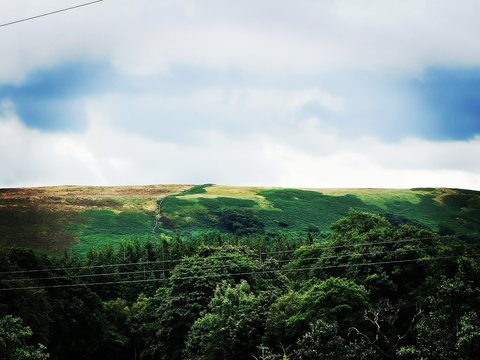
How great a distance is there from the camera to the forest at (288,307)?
42.7 meters

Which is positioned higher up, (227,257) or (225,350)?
(227,257)

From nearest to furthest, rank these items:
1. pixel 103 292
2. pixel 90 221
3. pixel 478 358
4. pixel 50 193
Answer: pixel 478 358, pixel 103 292, pixel 90 221, pixel 50 193

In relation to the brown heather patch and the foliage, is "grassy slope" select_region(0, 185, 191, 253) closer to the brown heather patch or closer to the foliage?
the brown heather patch

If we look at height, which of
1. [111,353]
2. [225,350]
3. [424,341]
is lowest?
[111,353]

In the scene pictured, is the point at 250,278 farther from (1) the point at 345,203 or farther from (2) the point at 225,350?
(1) the point at 345,203

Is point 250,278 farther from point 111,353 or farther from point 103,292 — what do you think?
point 103,292

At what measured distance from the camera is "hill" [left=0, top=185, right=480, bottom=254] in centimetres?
14938

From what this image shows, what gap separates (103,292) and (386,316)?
2180 inches

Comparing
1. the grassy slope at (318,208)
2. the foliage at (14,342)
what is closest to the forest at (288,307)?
the foliage at (14,342)

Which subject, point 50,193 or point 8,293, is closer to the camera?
point 8,293

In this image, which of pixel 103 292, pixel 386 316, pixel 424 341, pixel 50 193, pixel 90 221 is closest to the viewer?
pixel 424 341

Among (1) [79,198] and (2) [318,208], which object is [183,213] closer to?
(1) [79,198]

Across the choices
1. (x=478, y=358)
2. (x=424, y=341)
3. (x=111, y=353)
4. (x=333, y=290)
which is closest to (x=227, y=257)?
(x=111, y=353)

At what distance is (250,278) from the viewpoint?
7038 cm
